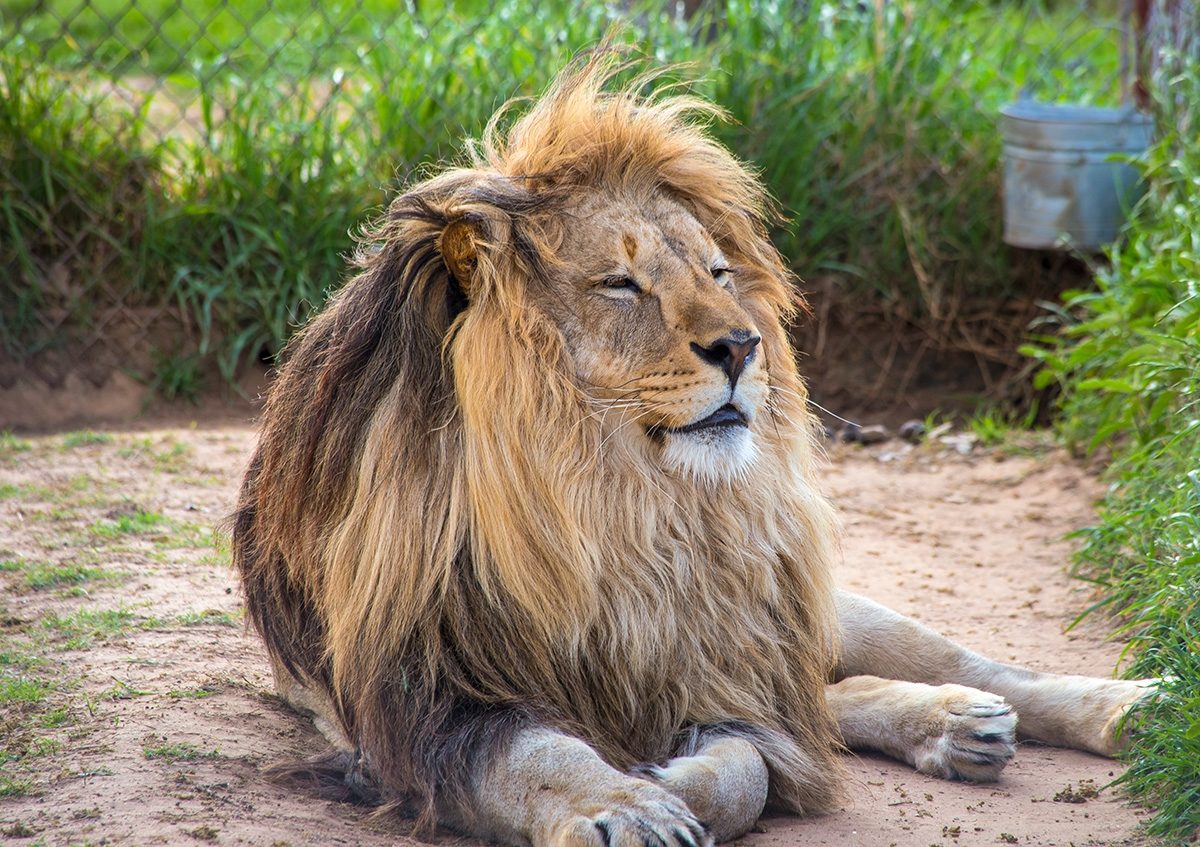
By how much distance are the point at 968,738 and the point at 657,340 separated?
104 cm

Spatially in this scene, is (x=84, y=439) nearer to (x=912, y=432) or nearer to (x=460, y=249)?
(x=460, y=249)

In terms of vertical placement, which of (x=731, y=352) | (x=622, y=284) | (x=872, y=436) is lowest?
(x=872, y=436)

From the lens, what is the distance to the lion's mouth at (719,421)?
8.70ft

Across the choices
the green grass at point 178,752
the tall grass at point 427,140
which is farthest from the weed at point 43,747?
the tall grass at point 427,140

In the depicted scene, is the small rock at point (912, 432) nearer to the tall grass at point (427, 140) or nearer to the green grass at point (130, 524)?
the tall grass at point (427, 140)

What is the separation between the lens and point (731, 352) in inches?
103

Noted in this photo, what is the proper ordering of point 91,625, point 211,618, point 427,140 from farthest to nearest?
point 427,140 → point 211,618 → point 91,625

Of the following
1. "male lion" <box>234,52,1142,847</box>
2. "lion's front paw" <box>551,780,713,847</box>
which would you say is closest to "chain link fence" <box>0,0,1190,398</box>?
"male lion" <box>234,52,1142,847</box>

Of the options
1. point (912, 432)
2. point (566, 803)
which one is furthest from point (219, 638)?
point (912, 432)

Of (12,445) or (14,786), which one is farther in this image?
(12,445)

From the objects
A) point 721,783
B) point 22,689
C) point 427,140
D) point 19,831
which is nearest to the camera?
point 19,831

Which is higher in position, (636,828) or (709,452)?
(709,452)

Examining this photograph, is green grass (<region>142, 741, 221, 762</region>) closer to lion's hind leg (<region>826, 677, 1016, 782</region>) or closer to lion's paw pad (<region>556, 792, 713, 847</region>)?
lion's paw pad (<region>556, 792, 713, 847</region>)

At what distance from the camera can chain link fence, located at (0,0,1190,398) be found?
5.73 meters
